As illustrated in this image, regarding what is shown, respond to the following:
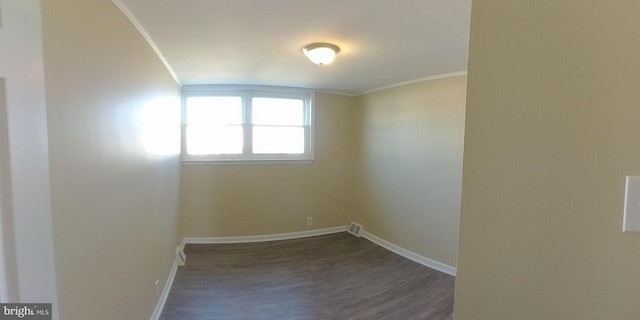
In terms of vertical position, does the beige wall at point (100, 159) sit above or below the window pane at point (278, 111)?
below

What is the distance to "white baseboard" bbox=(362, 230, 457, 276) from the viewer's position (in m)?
3.18

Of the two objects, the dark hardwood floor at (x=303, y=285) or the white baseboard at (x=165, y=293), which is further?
the dark hardwood floor at (x=303, y=285)

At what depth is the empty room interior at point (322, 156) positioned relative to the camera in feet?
1.85

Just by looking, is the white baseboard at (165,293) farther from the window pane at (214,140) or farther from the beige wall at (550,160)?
the beige wall at (550,160)

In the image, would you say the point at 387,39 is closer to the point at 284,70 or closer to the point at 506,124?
the point at 284,70

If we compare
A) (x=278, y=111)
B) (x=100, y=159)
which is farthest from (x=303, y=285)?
(x=278, y=111)

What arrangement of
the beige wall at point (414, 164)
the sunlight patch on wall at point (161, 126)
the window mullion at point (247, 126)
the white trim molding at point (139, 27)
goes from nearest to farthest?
the white trim molding at point (139, 27)
the sunlight patch on wall at point (161, 126)
the beige wall at point (414, 164)
the window mullion at point (247, 126)

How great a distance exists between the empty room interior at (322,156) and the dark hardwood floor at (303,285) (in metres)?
Answer: 0.03

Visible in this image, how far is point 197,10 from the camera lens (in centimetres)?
166

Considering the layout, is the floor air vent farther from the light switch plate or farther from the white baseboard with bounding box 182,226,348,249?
the light switch plate

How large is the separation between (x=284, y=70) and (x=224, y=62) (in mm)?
692

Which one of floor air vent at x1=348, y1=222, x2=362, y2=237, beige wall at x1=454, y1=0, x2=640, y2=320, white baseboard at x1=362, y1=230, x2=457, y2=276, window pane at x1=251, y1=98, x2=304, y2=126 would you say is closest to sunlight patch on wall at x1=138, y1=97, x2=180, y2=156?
window pane at x1=251, y1=98, x2=304, y2=126

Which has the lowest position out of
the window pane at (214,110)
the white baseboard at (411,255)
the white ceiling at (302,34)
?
Answer: the white baseboard at (411,255)

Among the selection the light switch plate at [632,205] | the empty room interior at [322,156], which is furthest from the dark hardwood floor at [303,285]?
the light switch plate at [632,205]
